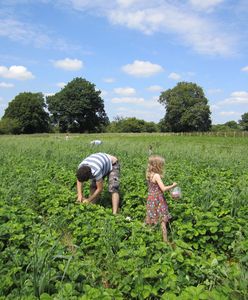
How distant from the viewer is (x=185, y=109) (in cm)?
7631

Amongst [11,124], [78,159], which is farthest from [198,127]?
[78,159]

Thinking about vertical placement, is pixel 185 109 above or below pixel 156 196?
above

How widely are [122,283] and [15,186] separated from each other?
3982 mm

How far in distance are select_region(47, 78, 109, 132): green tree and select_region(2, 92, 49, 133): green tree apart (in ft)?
9.95

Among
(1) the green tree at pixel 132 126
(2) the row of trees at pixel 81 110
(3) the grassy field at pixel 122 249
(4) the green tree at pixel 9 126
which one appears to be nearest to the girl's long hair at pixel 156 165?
(3) the grassy field at pixel 122 249

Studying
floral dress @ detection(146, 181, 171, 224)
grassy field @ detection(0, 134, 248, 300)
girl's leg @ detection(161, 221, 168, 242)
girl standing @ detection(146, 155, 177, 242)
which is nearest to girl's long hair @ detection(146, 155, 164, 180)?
girl standing @ detection(146, 155, 177, 242)

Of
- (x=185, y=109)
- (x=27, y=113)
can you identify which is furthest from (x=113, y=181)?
(x=185, y=109)

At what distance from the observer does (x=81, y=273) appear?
10.2 feet

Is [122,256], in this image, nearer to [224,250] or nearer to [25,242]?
[25,242]

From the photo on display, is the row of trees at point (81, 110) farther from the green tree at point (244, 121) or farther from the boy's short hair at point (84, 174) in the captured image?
the boy's short hair at point (84, 174)

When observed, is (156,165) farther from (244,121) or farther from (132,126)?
(244,121)

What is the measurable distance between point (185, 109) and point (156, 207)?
239 feet

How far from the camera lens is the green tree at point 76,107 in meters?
73.7

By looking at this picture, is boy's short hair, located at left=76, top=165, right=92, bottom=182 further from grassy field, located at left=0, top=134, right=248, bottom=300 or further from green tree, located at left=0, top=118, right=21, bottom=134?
green tree, located at left=0, top=118, right=21, bottom=134
